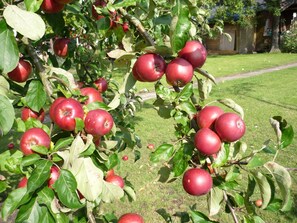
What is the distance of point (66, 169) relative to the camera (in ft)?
3.24

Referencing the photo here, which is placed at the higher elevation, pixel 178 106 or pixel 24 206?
pixel 178 106

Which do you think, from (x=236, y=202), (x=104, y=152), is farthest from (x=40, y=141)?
(x=236, y=202)

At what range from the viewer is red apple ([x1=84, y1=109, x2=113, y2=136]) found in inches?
39.3

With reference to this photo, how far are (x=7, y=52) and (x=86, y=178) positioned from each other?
17.7 inches

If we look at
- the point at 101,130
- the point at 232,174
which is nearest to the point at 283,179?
the point at 232,174

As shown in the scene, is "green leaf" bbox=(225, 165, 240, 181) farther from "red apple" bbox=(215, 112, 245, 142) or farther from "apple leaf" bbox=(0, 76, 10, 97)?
"apple leaf" bbox=(0, 76, 10, 97)

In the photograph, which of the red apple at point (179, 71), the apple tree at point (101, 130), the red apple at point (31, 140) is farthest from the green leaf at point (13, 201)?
the red apple at point (179, 71)

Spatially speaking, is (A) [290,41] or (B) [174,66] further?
(A) [290,41]

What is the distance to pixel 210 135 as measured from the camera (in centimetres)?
100

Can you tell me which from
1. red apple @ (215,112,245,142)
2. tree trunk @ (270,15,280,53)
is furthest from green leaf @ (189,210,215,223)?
tree trunk @ (270,15,280,53)

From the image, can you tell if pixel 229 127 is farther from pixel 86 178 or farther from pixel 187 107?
pixel 86 178

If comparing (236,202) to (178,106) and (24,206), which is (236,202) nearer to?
(178,106)

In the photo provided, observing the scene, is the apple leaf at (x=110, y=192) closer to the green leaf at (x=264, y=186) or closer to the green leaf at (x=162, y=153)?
the green leaf at (x=162, y=153)

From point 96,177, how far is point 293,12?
2447cm
